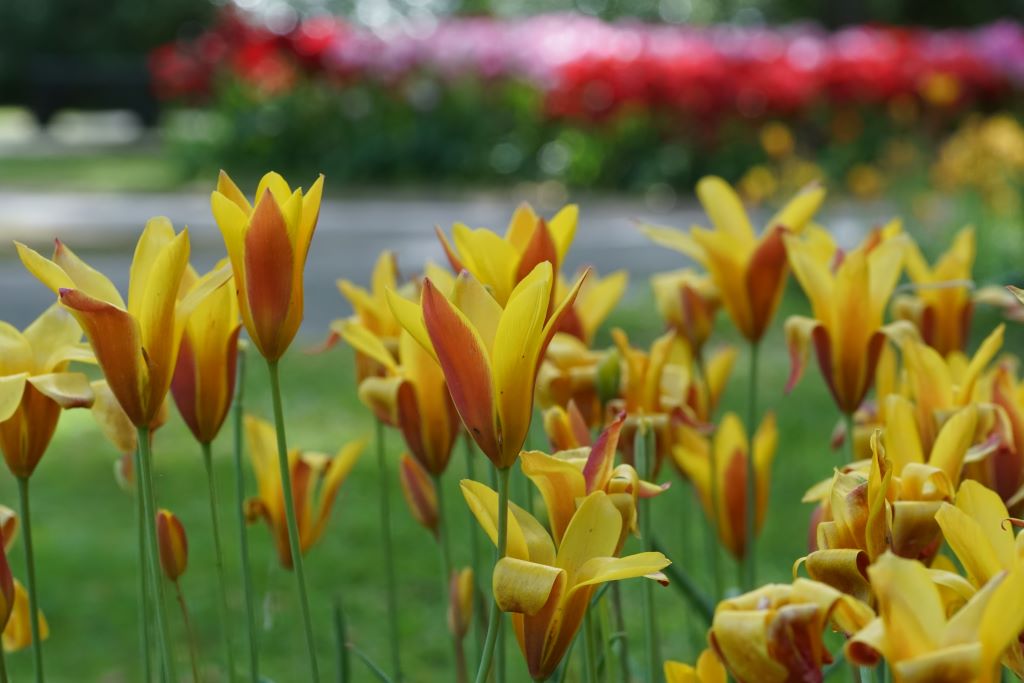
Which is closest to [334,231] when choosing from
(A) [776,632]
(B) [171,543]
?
(B) [171,543]

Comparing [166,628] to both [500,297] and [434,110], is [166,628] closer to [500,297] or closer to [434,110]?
[500,297]

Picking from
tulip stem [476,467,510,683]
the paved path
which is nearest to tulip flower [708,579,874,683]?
tulip stem [476,467,510,683]

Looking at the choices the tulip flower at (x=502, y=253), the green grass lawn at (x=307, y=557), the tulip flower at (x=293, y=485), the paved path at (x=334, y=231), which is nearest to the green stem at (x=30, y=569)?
the tulip flower at (x=293, y=485)

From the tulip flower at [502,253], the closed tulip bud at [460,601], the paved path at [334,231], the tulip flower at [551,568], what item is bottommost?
the paved path at [334,231]

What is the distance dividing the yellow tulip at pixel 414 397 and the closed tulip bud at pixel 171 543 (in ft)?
0.67

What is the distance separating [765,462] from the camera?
1.59 m

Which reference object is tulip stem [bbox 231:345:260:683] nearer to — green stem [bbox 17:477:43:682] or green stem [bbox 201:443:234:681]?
green stem [bbox 201:443:234:681]

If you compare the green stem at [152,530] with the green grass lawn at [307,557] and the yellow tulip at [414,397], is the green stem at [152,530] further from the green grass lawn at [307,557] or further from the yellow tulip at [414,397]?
the green grass lawn at [307,557]

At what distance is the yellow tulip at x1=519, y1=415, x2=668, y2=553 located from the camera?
3.01ft

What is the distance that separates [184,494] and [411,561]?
79 cm

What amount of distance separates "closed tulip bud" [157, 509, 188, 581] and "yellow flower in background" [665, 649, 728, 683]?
504mm

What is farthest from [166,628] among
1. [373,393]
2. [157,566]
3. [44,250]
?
[44,250]

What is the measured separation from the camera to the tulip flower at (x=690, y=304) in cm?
157

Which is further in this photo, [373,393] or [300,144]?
[300,144]
